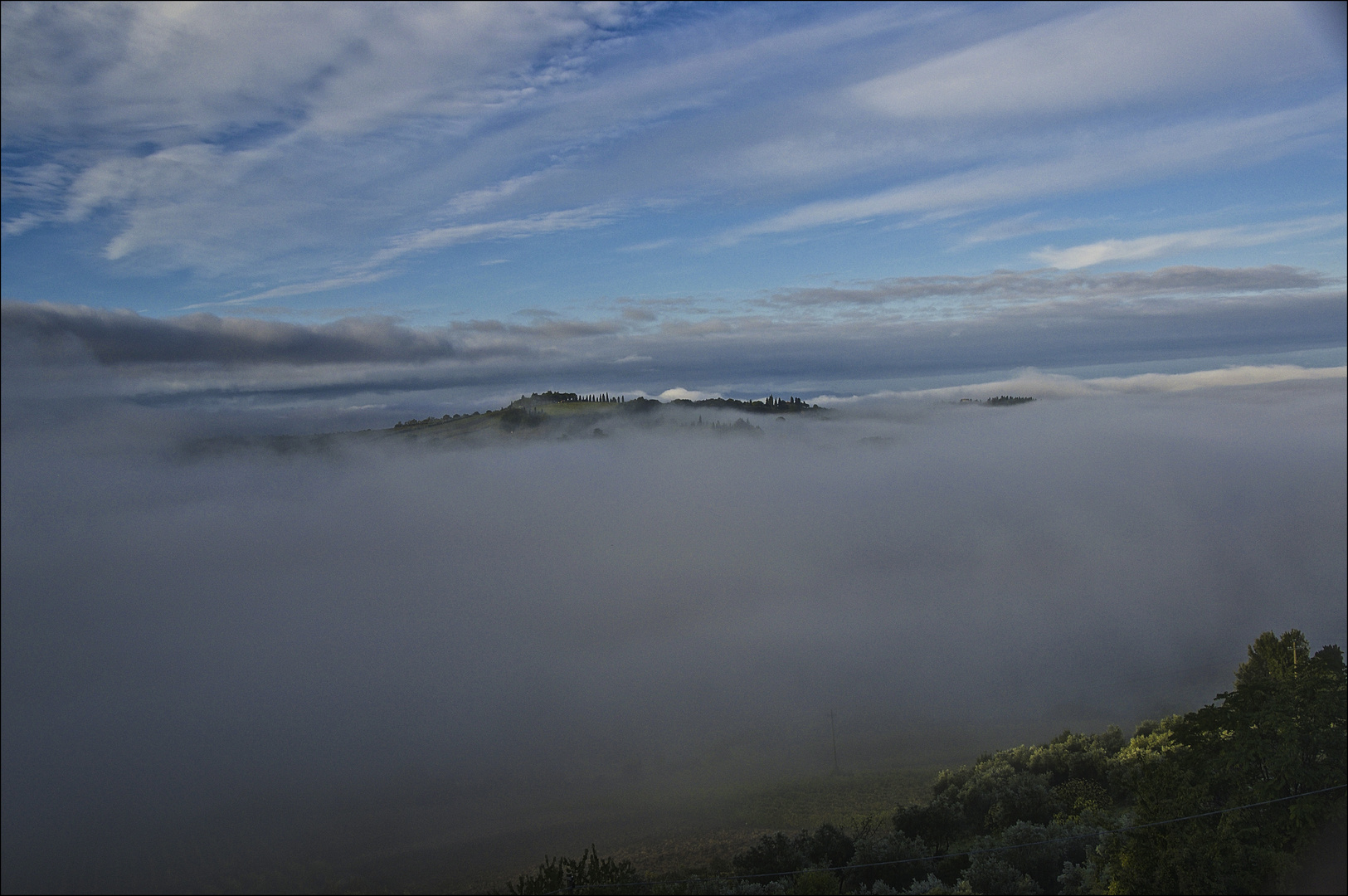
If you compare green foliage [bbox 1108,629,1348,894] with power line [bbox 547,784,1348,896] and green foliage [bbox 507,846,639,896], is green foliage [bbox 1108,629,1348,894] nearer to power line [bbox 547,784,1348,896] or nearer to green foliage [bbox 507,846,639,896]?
Answer: power line [bbox 547,784,1348,896]

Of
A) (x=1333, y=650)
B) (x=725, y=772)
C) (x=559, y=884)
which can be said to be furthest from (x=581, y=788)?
(x=1333, y=650)

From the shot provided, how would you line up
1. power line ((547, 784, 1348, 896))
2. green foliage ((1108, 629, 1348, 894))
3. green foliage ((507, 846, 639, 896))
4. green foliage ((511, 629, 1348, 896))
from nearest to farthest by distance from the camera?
green foliage ((1108, 629, 1348, 894)) < green foliage ((511, 629, 1348, 896)) < power line ((547, 784, 1348, 896)) < green foliage ((507, 846, 639, 896))

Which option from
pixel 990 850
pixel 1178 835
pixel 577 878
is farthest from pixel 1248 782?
pixel 577 878

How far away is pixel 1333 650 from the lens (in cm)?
3859

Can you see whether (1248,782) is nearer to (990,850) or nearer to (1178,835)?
(1178,835)

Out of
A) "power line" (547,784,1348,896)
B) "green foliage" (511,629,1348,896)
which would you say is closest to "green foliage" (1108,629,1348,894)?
"green foliage" (511,629,1348,896)

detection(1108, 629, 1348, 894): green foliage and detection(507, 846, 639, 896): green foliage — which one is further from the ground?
detection(1108, 629, 1348, 894): green foliage

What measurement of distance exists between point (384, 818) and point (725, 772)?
89.7 m

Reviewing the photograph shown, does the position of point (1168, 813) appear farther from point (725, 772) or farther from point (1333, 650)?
point (725, 772)

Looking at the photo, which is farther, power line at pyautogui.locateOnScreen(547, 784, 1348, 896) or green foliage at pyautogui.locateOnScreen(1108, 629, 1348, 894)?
power line at pyautogui.locateOnScreen(547, 784, 1348, 896)

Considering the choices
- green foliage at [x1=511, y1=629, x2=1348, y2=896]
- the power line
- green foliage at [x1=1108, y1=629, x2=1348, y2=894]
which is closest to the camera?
green foliage at [x1=1108, y1=629, x2=1348, y2=894]

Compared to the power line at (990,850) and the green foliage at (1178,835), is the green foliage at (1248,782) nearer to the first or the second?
the green foliage at (1178,835)

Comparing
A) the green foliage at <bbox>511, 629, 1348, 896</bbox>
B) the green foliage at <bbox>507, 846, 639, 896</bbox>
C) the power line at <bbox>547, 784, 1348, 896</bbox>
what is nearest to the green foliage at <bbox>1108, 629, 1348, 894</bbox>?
the green foliage at <bbox>511, 629, 1348, 896</bbox>

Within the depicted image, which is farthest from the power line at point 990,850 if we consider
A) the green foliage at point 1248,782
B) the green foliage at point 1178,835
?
the green foliage at point 1248,782
